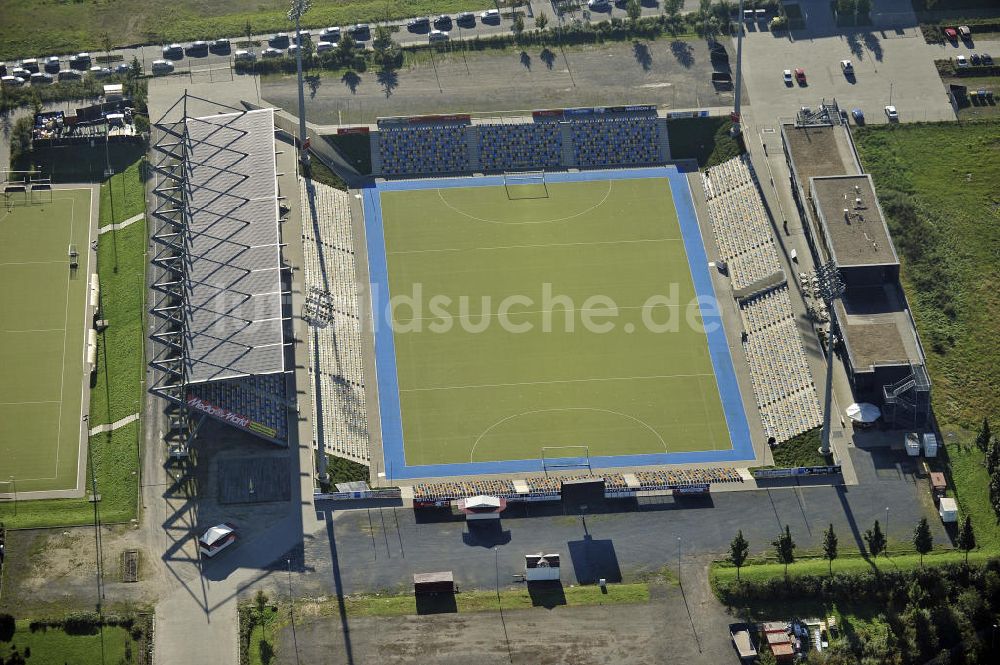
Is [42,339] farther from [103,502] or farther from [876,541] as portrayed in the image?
[876,541]

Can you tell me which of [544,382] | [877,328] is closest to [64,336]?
[544,382]

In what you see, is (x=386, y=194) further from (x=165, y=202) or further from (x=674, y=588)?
(x=674, y=588)

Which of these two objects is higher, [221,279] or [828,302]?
[221,279]

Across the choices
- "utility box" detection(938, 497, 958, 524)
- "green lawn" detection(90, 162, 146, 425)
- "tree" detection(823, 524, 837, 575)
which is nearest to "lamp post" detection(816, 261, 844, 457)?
"tree" detection(823, 524, 837, 575)

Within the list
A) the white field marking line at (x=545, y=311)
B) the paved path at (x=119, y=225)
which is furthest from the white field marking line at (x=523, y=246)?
the paved path at (x=119, y=225)

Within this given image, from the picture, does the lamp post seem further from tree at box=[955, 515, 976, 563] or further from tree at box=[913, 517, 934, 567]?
tree at box=[955, 515, 976, 563]

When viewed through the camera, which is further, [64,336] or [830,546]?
[64,336]
